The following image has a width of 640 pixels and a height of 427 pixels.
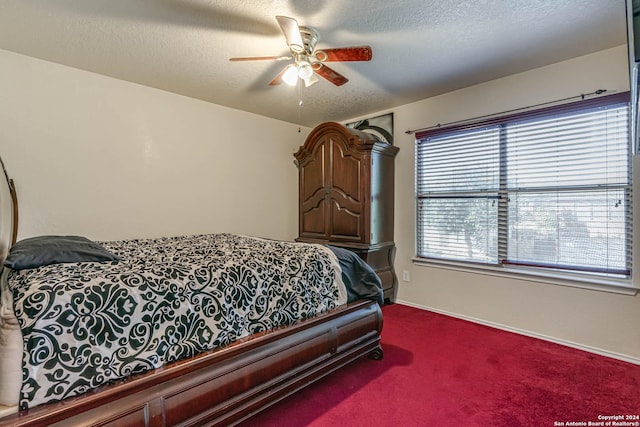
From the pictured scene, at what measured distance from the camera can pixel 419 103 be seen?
352cm

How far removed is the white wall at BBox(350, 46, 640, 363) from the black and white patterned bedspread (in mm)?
1886

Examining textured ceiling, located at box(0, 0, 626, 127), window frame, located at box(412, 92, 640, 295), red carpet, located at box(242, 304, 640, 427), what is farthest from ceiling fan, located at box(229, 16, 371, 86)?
red carpet, located at box(242, 304, 640, 427)

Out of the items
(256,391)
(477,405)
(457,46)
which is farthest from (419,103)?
(256,391)

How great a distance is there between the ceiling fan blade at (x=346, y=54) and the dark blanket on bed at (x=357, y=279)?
4.37 ft

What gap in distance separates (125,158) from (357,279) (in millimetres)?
2464

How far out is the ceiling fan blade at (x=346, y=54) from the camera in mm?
1944

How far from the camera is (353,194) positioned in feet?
11.4

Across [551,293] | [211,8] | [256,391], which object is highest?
[211,8]

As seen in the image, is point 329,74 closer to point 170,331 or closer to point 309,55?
point 309,55

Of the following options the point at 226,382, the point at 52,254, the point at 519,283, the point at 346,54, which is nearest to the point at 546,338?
the point at 519,283

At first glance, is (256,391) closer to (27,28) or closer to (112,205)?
(112,205)

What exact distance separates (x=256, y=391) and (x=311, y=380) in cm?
39

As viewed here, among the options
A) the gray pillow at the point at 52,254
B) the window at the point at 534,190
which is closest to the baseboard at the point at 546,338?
the window at the point at 534,190

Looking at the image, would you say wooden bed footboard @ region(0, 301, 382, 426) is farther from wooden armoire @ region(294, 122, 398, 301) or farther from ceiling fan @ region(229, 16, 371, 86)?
ceiling fan @ region(229, 16, 371, 86)
